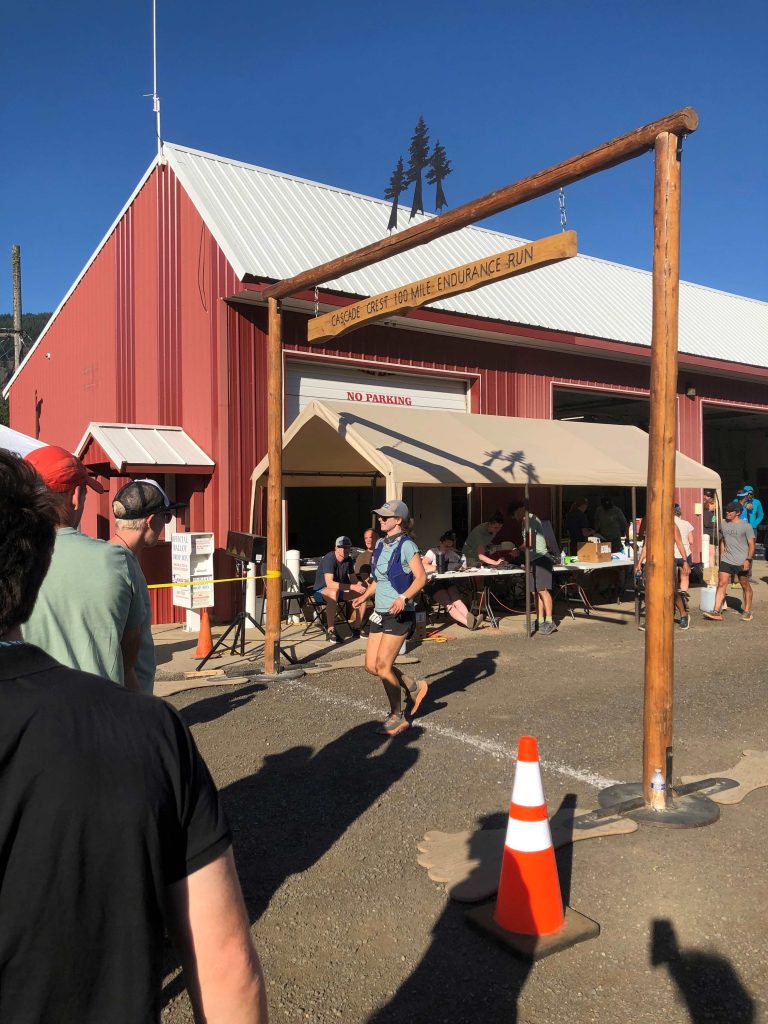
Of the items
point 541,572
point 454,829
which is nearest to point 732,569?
point 541,572

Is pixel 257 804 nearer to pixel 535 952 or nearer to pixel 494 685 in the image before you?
pixel 535 952

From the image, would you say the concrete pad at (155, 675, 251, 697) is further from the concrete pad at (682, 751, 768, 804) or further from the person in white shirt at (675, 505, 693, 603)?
the person in white shirt at (675, 505, 693, 603)

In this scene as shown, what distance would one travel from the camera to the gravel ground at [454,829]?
2818 millimetres

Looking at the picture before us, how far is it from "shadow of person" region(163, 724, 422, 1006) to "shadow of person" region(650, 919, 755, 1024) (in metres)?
1.64

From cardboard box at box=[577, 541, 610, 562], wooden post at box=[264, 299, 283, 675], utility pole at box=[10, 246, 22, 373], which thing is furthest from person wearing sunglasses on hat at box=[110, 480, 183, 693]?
utility pole at box=[10, 246, 22, 373]

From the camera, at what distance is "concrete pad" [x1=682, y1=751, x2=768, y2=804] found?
14.9 ft

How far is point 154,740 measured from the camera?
1.18m

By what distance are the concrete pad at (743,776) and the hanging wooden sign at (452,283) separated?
3793mm

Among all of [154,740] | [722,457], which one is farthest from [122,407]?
[722,457]

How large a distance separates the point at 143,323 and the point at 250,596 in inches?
230

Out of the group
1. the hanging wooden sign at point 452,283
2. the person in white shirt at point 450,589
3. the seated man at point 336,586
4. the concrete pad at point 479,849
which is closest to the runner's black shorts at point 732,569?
the person in white shirt at point 450,589

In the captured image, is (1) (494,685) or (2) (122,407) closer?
(1) (494,685)

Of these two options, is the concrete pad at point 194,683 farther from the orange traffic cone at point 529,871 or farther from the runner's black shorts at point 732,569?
the runner's black shorts at point 732,569

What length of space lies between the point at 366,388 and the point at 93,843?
12.5 m
